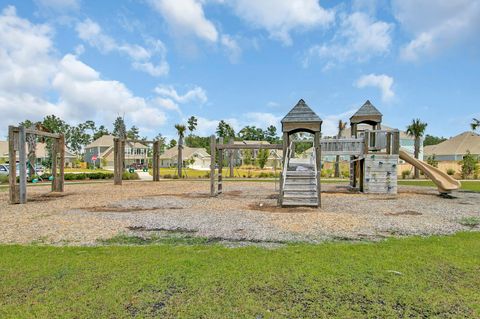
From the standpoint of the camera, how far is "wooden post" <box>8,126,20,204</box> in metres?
13.6

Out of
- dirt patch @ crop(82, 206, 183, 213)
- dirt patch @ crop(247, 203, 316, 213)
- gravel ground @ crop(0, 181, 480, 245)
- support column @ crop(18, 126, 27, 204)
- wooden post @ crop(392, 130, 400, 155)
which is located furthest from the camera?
wooden post @ crop(392, 130, 400, 155)

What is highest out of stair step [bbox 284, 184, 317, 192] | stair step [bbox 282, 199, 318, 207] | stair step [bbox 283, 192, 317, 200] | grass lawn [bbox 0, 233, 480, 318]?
stair step [bbox 284, 184, 317, 192]

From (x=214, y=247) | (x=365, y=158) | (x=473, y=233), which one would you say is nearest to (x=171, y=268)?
(x=214, y=247)

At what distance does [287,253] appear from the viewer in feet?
20.5

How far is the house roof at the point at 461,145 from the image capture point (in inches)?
2308

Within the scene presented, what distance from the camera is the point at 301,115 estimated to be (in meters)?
15.0

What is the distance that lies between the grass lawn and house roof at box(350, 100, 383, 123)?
49.2ft

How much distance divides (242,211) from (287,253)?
5.46 m

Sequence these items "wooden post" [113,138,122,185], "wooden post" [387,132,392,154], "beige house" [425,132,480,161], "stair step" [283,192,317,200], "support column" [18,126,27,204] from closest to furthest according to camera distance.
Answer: "stair step" [283,192,317,200] < "support column" [18,126,27,204] < "wooden post" [387,132,392,154] < "wooden post" [113,138,122,185] < "beige house" [425,132,480,161]

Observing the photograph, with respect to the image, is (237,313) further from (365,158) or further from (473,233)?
(365,158)

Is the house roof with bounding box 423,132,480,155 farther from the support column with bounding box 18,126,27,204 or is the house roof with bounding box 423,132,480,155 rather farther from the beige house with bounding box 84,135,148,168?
the support column with bounding box 18,126,27,204

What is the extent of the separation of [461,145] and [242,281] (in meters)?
68.9

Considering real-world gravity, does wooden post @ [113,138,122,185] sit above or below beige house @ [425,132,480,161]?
below

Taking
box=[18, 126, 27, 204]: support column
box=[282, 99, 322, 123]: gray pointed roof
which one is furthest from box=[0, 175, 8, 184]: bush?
box=[282, 99, 322, 123]: gray pointed roof
